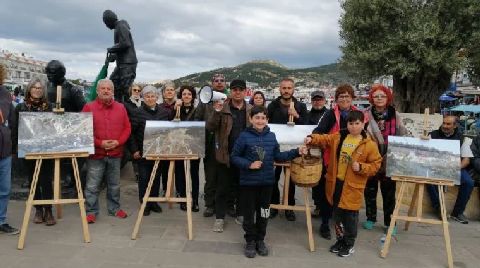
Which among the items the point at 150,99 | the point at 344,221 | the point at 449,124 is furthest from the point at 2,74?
the point at 449,124

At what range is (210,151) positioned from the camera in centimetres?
562

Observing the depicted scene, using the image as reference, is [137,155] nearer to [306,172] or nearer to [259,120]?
[259,120]

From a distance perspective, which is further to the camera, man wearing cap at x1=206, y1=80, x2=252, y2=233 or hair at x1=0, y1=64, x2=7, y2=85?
man wearing cap at x1=206, y1=80, x2=252, y2=233

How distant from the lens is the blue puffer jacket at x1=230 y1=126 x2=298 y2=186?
4.22m

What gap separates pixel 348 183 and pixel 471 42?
667 inches

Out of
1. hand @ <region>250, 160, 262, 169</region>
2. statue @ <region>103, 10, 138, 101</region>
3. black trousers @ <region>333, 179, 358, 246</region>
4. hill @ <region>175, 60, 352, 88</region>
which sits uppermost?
hill @ <region>175, 60, 352, 88</region>

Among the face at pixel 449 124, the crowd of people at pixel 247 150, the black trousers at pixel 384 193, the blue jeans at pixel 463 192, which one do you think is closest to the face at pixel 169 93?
the crowd of people at pixel 247 150

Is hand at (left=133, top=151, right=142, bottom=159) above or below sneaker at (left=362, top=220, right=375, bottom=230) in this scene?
above

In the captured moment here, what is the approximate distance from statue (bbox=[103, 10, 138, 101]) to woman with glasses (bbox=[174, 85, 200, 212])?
2.43 metres

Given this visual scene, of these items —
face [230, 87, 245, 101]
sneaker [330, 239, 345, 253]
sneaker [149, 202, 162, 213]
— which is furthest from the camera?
sneaker [149, 202, 162, 213]

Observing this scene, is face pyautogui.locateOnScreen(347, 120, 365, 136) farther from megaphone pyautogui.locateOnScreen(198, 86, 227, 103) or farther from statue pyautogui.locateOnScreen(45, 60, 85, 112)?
statue pyautogui.locateOnScreen(45, 60, 85, 112)

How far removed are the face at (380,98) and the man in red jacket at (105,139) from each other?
322cm

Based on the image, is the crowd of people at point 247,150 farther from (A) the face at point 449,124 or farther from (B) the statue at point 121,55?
(B) the statue at point 121,55

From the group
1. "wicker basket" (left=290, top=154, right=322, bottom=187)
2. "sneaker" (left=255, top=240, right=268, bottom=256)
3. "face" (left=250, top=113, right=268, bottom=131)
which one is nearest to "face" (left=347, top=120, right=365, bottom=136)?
"wicker basket" (left=290, top=154, right=322, bottom=187)
